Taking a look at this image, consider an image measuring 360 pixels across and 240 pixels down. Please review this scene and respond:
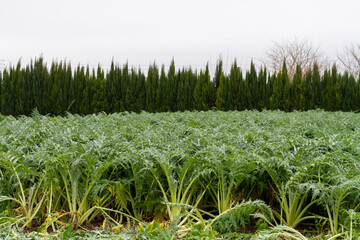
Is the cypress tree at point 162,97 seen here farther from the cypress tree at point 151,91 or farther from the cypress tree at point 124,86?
the cypress tree at point 124,86

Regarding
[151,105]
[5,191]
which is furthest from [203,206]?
[151,105]

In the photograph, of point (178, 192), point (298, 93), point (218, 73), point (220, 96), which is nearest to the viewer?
point (178, 192)

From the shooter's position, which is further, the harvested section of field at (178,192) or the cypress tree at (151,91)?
the cypress tree at (151,91)

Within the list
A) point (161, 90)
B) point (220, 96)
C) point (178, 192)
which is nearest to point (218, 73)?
point (220, 96)

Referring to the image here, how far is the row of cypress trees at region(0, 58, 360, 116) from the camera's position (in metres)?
13.1

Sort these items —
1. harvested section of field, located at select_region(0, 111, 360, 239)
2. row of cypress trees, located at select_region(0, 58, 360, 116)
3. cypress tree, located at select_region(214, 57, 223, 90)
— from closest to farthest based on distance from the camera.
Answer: harvested section of field, located at select_region(0, 111, 360, 239) → row of cypress trees, located at select_region(0, 58, 360, 116) → cypress tree, located at select_region(214, 57, 223, 90)

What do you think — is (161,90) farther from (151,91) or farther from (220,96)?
(220,96)

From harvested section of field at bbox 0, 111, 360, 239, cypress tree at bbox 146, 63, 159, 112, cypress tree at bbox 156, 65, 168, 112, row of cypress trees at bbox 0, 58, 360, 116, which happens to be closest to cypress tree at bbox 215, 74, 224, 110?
row of cypress trees at bbox 0, 58, 360, 116

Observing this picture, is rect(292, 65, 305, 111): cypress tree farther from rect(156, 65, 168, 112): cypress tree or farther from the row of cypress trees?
rect(156, 65, 168, 112): cypress tree

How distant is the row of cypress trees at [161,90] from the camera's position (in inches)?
516

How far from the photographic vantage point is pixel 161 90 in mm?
13539

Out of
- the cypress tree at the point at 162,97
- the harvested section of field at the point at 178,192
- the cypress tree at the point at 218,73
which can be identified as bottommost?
the harvested section of field at the point at 178,192

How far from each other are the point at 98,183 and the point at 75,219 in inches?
11.6

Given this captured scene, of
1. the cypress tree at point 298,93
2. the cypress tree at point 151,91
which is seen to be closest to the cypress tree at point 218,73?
the cypress tree at point 151,91
